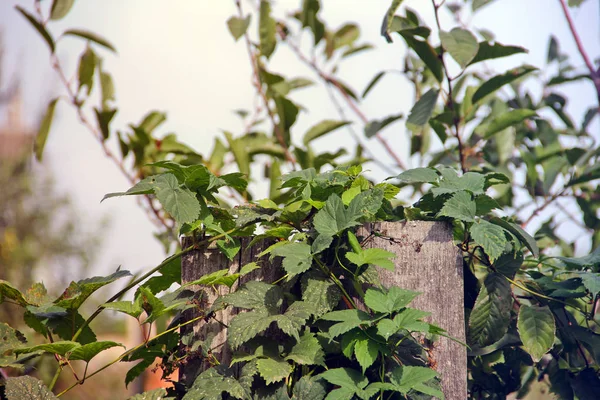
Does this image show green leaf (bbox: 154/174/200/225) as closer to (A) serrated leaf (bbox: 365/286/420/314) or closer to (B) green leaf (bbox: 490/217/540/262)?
(A) serrated leaf (bbox: 365/286/420/314)

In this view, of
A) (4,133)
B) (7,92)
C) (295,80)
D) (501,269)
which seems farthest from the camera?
(4,133)

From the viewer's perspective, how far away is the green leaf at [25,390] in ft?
3.23

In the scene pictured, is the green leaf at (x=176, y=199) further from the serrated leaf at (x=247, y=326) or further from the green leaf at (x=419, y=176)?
the green leaf at (x=419, y=176)

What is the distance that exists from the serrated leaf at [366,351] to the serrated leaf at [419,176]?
346 millimetres

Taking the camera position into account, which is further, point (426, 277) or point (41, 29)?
point (41, 29)

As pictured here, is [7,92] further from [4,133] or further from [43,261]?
[43,261]

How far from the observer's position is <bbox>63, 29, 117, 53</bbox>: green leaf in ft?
6.45

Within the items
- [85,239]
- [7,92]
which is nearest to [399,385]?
[85,239]

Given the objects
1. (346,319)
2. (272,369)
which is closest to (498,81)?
(346,319)

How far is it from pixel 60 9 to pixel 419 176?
1.52 metres

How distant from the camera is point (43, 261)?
292 inches

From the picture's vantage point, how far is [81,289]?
1112mm

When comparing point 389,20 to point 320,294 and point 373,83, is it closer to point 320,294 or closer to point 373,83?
point 373,83

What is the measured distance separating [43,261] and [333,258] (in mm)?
7362
